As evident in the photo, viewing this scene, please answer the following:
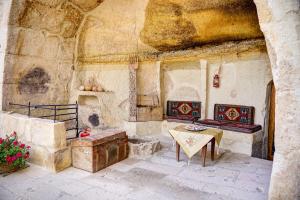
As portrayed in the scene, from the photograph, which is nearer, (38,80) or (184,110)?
(38,80)

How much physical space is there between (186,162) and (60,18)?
506cm

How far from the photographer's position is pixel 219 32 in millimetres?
5281

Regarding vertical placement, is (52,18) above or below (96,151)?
above

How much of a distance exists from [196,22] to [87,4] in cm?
312

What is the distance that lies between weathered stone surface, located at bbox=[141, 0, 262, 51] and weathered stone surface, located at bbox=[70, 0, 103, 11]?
1577 millimetres

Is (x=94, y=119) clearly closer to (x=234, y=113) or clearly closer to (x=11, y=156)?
(x=11, y=156)

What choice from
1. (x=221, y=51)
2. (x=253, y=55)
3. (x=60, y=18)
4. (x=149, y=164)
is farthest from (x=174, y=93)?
(x=60, y=18)

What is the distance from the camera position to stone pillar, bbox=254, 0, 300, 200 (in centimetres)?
225

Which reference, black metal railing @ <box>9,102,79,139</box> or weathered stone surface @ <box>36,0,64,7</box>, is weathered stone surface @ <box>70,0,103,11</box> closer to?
weathered stone surface @ <box>36,0,64,7</box>

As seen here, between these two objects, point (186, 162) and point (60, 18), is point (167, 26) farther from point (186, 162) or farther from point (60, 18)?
A: point (186, 162)

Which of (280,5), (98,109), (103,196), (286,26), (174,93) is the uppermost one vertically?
(280,5)

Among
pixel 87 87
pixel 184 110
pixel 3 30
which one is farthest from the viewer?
pixel 87 87

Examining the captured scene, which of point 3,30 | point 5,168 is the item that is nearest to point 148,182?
point 5,168

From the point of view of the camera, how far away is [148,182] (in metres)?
3.31
